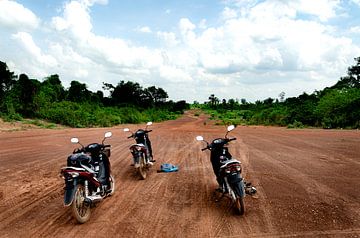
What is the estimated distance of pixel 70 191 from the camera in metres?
5.07

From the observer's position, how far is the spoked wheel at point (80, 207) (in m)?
5.07

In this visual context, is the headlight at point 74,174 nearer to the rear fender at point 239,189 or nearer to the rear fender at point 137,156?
the rear fender at point 239,189

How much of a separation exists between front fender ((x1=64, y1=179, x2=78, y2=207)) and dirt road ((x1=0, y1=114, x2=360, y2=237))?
44 centimetres

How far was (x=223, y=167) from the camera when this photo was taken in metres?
5.79

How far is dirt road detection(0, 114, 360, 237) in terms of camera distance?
198 inches

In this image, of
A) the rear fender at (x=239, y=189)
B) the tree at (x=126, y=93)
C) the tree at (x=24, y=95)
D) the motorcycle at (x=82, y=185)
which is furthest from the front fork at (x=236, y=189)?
the tree at (x=126, y=93)

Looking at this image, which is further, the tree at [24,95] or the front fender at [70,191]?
the tree at [24,95]

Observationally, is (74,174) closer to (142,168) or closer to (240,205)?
(240,205)

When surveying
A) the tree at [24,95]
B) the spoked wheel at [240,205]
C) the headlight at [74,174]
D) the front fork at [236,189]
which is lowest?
the spoked wheel at [240,205]

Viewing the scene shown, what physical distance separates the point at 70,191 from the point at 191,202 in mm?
2343

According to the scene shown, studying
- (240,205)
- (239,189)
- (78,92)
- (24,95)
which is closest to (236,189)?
(239,189)

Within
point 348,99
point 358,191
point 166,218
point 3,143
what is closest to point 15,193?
point 166,218

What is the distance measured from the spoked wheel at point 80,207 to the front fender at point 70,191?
75 mm

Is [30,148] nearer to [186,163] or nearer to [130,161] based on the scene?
[130,161]
